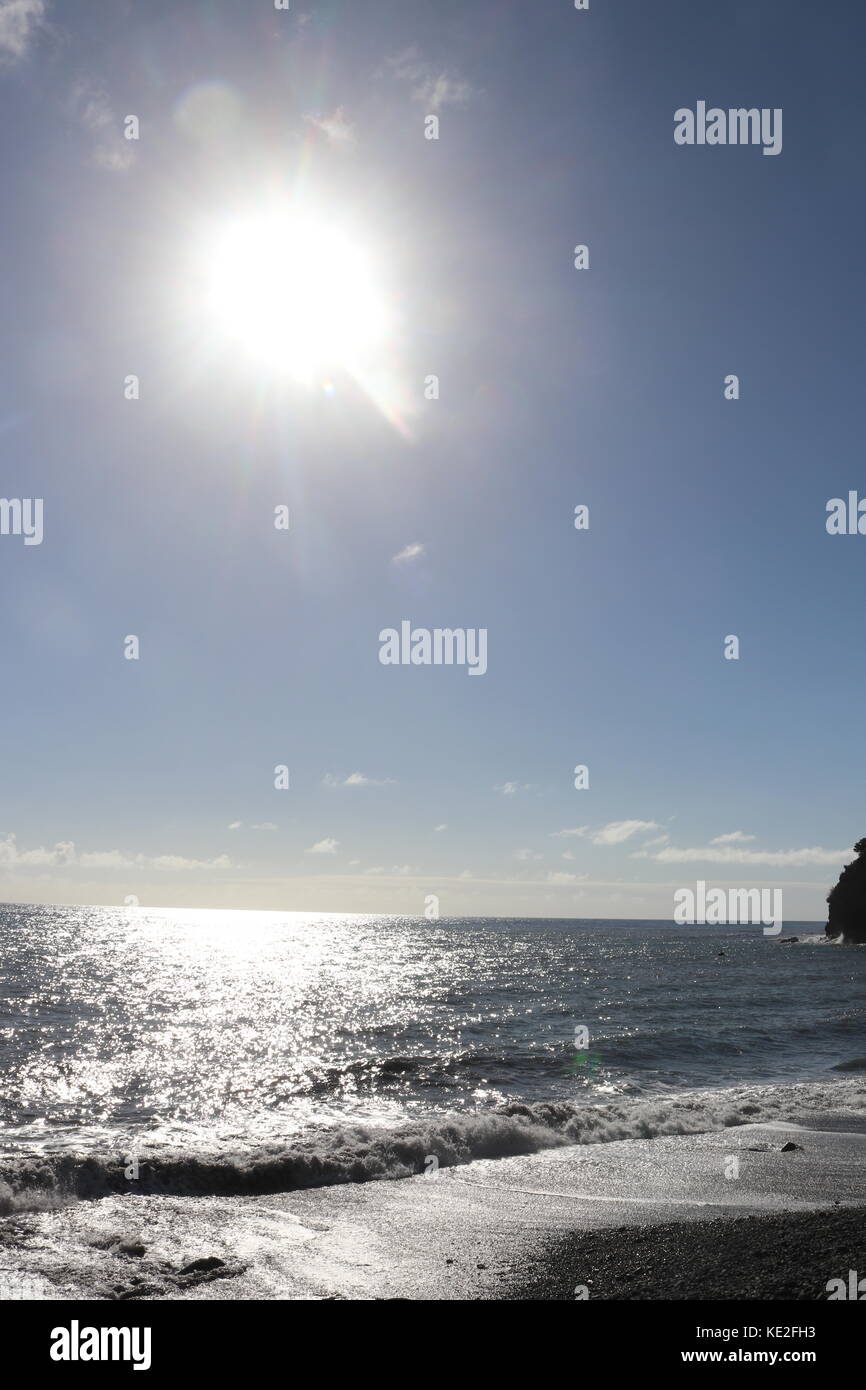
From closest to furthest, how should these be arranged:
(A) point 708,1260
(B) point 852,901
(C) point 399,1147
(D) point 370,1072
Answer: (A) point 708,1260
(C) point 399,1147
(D) point 370,1072
(B) point 852,901

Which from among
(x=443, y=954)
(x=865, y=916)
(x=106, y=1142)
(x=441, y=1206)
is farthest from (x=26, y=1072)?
(x=865, y=916)

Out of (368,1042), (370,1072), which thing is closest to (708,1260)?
(370,1072)

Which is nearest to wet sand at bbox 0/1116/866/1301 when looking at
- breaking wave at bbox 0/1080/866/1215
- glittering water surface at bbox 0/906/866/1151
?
breaking wave at bbox 0/1080/866/1215

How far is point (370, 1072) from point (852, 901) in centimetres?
12675

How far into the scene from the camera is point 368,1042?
Answer: 36219 millimetres

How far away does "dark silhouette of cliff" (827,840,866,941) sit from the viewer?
12875cm

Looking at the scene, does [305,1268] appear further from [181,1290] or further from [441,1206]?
[441,1206]

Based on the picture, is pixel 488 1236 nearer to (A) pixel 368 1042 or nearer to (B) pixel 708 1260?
(B) pixel 708 1260

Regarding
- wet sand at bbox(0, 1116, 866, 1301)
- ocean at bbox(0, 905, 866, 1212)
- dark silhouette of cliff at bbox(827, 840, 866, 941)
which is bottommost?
dark silhouette of cliff at bbox(827, 840, 866, 941)

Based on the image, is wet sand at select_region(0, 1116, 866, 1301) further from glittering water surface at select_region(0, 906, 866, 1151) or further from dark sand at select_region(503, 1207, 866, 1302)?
glittering water surface at select_region(0, 906, 866, 1151)

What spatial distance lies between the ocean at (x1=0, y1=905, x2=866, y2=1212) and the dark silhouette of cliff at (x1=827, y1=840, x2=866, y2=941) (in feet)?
237

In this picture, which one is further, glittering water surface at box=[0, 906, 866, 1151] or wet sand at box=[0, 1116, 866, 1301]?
glittering water surface at box=[0, 906, 866, 1151]

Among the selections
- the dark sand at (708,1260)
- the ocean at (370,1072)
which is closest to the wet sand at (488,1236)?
the dark sand at (708,1260)

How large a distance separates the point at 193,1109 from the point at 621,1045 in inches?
764
